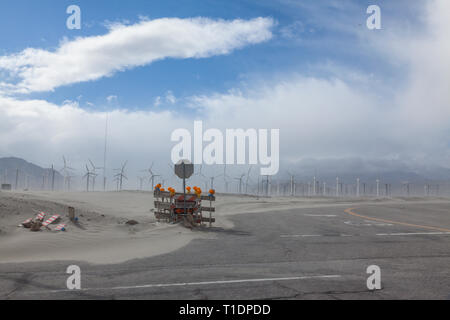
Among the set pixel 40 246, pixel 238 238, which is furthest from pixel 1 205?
pixel 238 238

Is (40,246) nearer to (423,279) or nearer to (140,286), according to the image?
(140,286)

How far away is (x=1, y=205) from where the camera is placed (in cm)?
1448

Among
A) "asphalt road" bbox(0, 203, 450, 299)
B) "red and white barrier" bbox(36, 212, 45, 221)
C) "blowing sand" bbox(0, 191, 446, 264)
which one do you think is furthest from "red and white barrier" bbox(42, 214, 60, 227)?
"asphalt road" bbox(0, 203, 450, 299)

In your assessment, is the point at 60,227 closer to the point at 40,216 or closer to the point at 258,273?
the point at 40,216

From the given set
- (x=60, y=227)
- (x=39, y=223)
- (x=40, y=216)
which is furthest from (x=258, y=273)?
(x=40, y=216)

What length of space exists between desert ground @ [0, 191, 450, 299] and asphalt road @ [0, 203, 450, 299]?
2 centimetres

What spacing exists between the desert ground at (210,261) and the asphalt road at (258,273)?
20mm

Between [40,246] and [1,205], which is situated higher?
[1,205]

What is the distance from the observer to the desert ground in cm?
677

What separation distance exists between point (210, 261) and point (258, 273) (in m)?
1.91

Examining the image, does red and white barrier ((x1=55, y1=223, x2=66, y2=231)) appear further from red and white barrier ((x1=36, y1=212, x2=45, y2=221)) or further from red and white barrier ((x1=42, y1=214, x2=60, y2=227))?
red and white barrier ((x1=36, y1=212, x2=45, y2=221))

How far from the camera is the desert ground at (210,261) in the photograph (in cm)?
677
